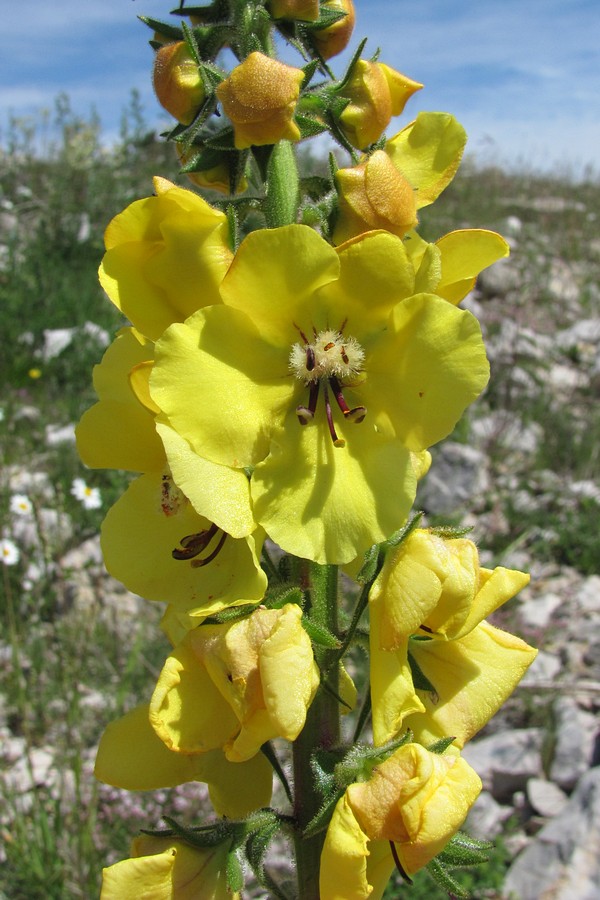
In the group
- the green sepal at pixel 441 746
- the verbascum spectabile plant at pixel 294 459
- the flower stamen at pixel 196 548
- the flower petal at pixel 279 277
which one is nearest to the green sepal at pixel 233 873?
the verbascum spectabile plant at pixel 294 459

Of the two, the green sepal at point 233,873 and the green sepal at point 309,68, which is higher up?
the green sepal at point 309,68

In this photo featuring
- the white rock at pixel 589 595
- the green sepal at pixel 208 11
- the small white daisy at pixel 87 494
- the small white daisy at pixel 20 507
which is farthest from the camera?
the small white daisy at pixel 20 507

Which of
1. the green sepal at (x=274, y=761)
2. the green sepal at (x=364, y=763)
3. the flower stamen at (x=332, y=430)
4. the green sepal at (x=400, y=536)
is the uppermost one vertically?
the flower stamen at (x=332, y=430)

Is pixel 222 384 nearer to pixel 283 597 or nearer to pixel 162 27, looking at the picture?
pixel 283 597

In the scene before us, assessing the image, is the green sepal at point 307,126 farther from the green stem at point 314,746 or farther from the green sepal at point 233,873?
the green sepal at point 233,873

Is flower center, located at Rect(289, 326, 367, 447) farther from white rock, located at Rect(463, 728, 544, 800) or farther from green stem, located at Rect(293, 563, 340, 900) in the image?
white rock, located at Rect(463, 728, 544, 800)

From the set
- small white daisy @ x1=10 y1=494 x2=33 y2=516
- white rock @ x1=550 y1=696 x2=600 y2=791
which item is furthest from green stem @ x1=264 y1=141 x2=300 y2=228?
small white daisy @ x1=10 y1=494 x2=33 y2=516

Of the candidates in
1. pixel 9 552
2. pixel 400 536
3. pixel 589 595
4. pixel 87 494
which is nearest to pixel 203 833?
pixel 400 536

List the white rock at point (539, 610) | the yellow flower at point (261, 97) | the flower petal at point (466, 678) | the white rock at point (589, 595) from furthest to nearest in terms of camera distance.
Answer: the white rock at point (589, 595) < the white rock at point (539, 610) < the flower petal at point (466, 678) < the yellow flower at point (261, 97)
